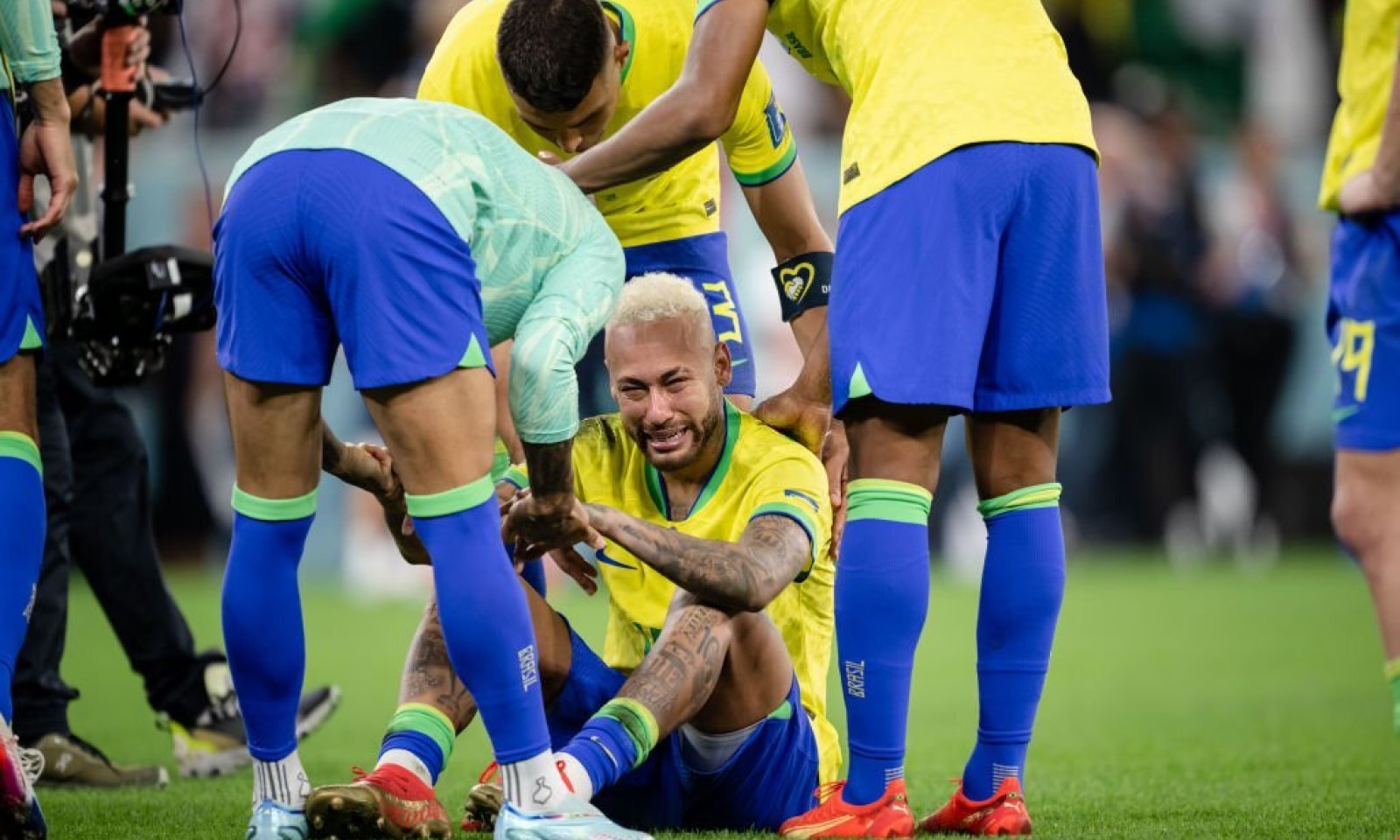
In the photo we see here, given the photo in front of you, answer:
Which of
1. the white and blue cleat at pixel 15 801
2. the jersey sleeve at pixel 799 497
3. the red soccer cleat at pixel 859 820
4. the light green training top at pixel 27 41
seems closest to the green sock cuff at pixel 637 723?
the red soccer cleat at pixel 859 820

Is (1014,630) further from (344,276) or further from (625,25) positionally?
(625,25)

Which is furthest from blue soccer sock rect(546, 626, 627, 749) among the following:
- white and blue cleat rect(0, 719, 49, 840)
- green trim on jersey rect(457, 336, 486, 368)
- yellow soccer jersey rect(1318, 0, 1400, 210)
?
yellow soccer jersey rect(1318, 0, 1400, 210)

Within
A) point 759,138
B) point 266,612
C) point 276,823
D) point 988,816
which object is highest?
point 759,138

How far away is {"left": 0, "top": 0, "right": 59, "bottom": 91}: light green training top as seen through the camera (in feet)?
12.5

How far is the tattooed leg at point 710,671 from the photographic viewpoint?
11.7 ft

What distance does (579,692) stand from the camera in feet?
12.5

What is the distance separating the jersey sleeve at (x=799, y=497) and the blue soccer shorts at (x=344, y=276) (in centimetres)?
79

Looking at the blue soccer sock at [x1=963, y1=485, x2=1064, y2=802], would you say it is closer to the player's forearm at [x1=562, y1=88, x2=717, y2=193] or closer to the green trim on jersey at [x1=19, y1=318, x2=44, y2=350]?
the player's forearm at [x1=562, y1=88, x2=717, y2=193]

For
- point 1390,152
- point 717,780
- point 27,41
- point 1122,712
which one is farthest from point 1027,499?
point 1122,712

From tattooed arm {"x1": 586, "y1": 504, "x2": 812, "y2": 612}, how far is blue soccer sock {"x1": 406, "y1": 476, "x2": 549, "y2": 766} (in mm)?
293

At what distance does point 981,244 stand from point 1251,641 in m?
5.61

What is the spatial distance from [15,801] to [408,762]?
0.74 meters

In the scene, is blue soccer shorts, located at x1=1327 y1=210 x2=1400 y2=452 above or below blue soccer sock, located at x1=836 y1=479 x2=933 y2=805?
above

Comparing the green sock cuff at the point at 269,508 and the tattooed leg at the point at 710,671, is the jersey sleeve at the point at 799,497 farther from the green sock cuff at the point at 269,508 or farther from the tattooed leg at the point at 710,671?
the green sock cuff at the point at 269,508
